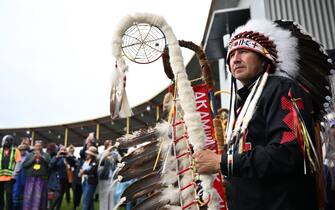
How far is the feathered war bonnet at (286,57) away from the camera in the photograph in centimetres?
156

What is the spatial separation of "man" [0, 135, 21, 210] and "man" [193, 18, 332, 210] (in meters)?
6.92

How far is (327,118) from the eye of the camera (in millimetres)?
1736

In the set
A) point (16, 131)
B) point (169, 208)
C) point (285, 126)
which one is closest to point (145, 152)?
point (169, 208)

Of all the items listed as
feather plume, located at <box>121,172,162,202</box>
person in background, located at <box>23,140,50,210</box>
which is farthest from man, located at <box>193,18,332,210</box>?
person in background, located at <box>23,140,50,210</box>

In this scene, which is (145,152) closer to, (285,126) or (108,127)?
(285,126)

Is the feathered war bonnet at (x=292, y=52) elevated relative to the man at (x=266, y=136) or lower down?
elevated

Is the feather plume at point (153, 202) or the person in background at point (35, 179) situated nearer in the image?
the feather plume at point (153, 202)

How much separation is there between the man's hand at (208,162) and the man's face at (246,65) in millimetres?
405

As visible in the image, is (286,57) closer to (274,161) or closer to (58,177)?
(274,161)

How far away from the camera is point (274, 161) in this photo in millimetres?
1250

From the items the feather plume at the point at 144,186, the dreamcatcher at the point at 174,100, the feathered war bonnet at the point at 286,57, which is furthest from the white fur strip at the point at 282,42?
the feather plume at the point at 144,186

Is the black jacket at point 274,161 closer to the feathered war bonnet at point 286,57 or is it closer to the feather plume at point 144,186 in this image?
the feathered war bonnet at point 286,57

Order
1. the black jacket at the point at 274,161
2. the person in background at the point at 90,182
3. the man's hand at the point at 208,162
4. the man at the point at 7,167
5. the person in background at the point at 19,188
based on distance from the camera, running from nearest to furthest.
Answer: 1. the black jacket at the point at 274,161
2. the man's hand at the point at 208,162
3. the person in background at the point at 90,182
4. the man at the point at 7,167
5. the person in background at the point at 19,188

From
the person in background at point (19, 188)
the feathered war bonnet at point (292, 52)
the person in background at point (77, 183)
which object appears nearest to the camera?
the feathered war bonnet at point (292, 52)
